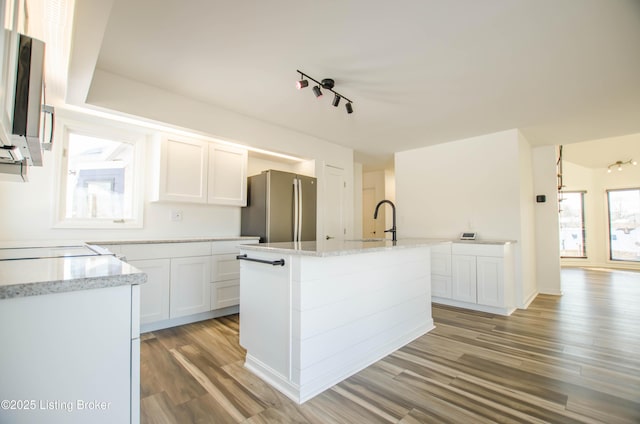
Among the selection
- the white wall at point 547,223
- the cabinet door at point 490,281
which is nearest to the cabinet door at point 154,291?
the cabinet door at point 490,281

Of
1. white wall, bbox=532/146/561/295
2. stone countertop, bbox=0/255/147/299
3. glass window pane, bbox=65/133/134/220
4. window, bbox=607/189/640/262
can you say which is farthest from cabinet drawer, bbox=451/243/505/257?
window, bbox=607/189/640/262

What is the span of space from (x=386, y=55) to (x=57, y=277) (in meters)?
2.42

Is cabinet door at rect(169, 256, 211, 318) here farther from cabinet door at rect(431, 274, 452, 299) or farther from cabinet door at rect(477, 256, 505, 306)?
cabinet door at rect(477, 256, 505, 306)

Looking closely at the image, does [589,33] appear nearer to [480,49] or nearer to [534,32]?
[534,32]

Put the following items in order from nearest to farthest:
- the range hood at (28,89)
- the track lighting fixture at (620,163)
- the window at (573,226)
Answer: the range hood at (28,89) < the track lighting fixture at (620,163) < the window at (573,226)

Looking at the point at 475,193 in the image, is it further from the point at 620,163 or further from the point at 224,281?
the point at 620,163

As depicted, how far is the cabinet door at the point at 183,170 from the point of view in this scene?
3.08 meters

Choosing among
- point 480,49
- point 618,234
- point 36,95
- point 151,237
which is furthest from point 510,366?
point 618,234

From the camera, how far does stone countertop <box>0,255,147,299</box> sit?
0.71 m

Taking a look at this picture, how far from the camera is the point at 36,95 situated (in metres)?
1.07

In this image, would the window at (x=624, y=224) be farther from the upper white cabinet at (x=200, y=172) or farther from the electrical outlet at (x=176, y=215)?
the electrical outlet at (x=176, y=215)

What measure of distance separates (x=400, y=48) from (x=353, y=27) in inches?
17.4

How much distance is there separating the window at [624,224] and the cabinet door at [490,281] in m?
6.31

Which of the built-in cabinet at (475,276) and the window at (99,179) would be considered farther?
the built-in cabinet at (475,276)
